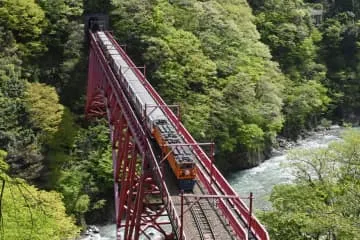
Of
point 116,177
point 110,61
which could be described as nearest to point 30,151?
point 110,61

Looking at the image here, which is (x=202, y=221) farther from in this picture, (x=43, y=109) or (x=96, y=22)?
(x=96, y=22)

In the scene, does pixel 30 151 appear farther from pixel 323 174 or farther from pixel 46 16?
pixel 323 174

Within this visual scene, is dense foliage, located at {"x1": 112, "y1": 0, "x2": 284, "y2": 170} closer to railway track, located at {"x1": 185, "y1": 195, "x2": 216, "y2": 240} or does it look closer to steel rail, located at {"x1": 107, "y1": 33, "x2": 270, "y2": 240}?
steel rail, located at {"x1": 107, "y1": 33, "x2": 270, "y2": 240}

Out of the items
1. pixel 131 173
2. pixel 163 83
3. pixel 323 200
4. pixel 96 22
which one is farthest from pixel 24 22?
pixel 323 200

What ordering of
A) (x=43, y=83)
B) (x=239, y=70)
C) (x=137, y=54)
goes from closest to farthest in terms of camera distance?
(x=43, y=83) < (x=137, y=54) < (x=239, y=70)

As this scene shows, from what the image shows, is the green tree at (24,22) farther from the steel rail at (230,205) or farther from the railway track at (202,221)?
the railway track at (202,221)

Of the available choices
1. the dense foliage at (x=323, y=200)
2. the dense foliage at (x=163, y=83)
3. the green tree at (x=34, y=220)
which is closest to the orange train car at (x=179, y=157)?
the green tree at (x=34, y=220)
